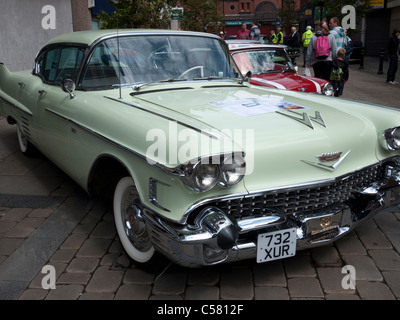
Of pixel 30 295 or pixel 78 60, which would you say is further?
pixel 78 60

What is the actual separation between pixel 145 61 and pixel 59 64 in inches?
43.5

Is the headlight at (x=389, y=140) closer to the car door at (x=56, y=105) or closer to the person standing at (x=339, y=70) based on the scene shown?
the car door at (x=56, y=105)

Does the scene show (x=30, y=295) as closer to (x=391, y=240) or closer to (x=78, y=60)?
(x=78, y=60)

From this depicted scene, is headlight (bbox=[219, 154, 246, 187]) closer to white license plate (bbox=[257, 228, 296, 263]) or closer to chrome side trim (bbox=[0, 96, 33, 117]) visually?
white license plate (bbox=[257, 228, 296, 263])

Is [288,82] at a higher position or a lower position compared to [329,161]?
higher

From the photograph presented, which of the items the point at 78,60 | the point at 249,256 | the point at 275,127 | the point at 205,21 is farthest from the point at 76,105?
the point at 205,21

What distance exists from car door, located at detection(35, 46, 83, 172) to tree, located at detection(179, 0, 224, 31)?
878 inches

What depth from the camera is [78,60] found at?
3766 mm

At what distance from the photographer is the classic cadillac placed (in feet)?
7.67

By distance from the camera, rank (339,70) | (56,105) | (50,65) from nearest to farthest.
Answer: (56,105) → (50,65) → (339,70)

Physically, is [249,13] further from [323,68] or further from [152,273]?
[152,273]

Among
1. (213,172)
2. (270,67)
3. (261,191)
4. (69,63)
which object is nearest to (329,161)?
(261,191)

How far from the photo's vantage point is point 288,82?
685cm

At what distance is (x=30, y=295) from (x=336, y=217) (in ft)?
6.47
